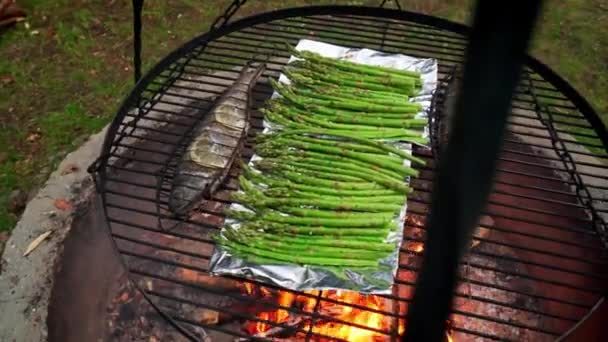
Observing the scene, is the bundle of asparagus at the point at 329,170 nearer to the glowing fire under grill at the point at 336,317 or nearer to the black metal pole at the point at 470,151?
the glowing fire under grill at the point at 336,317

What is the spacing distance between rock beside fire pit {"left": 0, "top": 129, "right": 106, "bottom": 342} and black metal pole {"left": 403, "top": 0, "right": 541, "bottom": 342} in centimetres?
238

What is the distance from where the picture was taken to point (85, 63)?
4984 millimetres

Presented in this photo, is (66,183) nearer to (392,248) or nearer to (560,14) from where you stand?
(392,248)

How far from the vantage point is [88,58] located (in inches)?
199

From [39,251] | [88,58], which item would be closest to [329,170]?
[39,251]

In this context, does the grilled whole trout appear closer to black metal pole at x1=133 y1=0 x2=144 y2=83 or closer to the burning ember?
black metal pole at x1=133 y1=0 x2=144 y2=83

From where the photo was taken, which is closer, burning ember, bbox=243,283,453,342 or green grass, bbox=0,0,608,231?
burning ember, bbox=243,283,453,342

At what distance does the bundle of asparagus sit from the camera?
242 centimetres

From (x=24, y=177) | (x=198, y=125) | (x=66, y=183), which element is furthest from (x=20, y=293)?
(x=24, y=177)

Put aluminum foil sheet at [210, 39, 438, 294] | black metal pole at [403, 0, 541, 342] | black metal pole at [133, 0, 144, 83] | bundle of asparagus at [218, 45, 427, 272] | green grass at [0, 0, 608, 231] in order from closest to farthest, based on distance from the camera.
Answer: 1. black metal pole at [403, 0, 541, 342]
2. aluminum foil sheet at [210, 39, 438, 294]
3. bundle of asparagus at [218, 45, 427, 272]
4. black metal pole at [133, 0, 144, 83]
5. green grass at [0, 0, 608, 231]

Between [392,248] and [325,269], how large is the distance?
0.98ft

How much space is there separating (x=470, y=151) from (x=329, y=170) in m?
2.05

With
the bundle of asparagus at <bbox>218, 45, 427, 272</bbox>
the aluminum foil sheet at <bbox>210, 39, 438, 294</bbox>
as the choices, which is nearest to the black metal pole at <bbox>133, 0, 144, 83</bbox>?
the bundle of asparagus at <bbox>218, 45, 427, 272</bbox>

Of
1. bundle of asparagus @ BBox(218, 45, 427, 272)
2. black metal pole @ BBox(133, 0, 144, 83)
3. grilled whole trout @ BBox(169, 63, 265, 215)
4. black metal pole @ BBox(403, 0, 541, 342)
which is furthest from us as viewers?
black metal pole @ BBox(133, 0, 144, 83)
